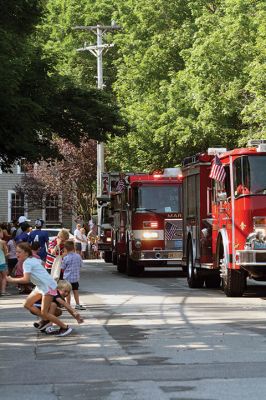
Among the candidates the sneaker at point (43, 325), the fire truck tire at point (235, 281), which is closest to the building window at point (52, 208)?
the fire truck tire at point (235, 281)

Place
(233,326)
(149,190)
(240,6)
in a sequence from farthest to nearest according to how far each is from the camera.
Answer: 1. (240,6)
2. (149,190)
3. (233,326)

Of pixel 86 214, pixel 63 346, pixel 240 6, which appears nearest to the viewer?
pixel 63 346

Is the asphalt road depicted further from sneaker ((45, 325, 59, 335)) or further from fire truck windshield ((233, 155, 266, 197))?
fire truck windshield ((233, 155, 266, 197))

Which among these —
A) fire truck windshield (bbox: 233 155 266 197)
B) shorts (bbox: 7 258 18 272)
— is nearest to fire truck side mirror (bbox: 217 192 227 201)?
fire truck windshield (bbox: 233 155 266 197)

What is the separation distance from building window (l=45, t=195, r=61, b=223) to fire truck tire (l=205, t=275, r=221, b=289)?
38.8m

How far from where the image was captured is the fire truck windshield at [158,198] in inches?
1224

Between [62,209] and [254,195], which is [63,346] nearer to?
[254,195]

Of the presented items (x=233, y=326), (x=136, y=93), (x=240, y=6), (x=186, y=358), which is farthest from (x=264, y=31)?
(x=186, y=358)

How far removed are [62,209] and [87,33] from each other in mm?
10987

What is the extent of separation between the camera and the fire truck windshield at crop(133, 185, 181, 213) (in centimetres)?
3108

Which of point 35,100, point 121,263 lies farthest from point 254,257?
point 121,263

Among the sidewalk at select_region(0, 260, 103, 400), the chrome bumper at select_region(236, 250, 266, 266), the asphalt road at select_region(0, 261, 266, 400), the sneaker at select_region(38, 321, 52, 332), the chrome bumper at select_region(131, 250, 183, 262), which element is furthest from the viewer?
the chrome bumper at select_region(131, 250, 183, 262)

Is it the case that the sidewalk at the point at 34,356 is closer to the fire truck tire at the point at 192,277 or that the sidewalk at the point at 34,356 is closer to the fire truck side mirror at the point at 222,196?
the fire truck side mirror at the point at 222,196

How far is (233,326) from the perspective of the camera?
15164mm
